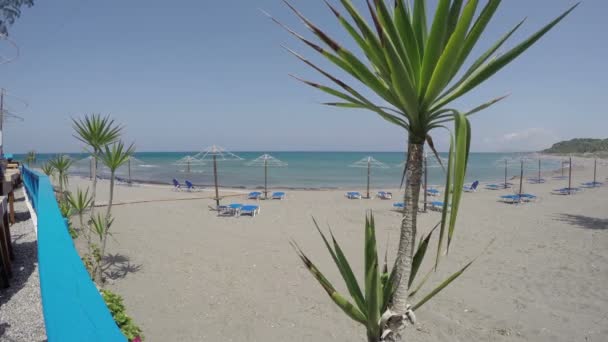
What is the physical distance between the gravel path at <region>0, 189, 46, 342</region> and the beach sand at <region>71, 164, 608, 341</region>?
125cm

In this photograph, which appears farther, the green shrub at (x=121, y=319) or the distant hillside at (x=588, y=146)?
the distant hillside at (x=588, y=146)

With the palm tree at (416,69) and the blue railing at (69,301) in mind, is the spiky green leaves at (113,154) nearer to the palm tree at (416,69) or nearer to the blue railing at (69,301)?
the blue railing at (69,301)

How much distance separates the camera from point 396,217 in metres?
11.9

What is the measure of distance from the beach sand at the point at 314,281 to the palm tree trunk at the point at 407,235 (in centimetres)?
318

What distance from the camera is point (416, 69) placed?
110cm

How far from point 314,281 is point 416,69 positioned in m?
5.16

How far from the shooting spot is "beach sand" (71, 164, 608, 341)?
4.18m

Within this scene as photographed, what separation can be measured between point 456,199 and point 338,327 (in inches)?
151

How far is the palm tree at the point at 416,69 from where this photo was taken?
96cm

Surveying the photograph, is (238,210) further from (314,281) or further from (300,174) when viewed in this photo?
(300,174)

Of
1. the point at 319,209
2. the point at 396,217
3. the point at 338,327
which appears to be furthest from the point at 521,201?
the point at 338,327

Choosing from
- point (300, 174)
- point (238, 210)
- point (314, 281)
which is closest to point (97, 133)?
point (314, 281)

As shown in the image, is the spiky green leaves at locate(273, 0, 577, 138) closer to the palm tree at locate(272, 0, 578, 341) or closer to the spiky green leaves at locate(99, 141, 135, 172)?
the palm tree at locate(272, 0, 578, 341)

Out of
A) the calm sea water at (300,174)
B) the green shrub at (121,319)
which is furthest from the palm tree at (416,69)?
the calm sea water at (300,174)
